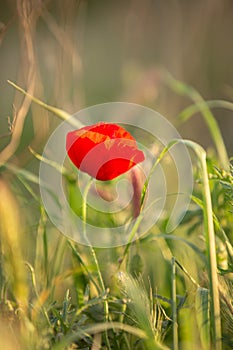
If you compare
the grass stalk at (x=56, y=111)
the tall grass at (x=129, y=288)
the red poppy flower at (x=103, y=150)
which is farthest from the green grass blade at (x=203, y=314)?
the grass stalk at (x=56, y=111)

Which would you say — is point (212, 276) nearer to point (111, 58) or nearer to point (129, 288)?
point (129, 288)

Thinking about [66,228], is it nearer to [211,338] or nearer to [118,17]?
[211,338]

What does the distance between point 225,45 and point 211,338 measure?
60.7 inches

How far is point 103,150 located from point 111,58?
1.82m

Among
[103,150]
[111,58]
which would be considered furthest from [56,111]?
[111,58]

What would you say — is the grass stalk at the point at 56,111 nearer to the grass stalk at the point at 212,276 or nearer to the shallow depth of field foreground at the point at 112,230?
the shallow depth of field foreground at the point at 112,230

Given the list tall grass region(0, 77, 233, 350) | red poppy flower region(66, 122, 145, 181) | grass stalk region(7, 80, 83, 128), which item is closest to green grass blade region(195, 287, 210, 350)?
tall grass region(0, 77, 233, 350)

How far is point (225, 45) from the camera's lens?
2352mm

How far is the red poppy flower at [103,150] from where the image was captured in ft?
3.12

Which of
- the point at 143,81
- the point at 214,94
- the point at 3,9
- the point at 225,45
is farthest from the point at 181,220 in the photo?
the point at 3,9

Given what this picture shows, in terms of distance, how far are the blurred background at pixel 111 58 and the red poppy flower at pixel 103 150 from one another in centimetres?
19

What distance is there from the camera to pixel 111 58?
2.75m

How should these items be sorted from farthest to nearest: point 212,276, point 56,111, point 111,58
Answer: point 111,58 → point 56,111 → point 212,276

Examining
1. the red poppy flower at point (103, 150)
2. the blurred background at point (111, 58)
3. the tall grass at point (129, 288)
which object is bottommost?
the tall grass at point (129, 288)
